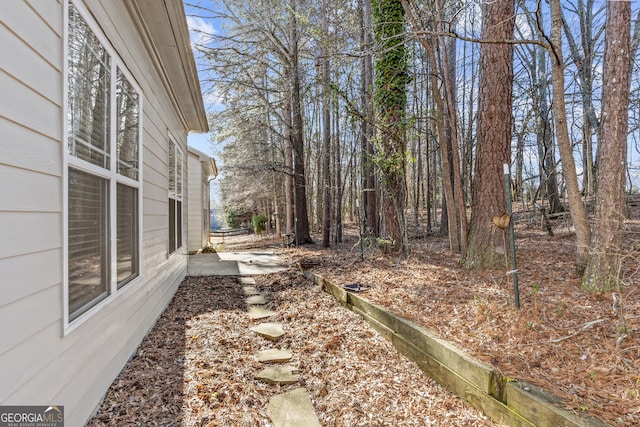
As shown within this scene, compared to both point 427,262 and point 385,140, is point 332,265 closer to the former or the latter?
point 427,262

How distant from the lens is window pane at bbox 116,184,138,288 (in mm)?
2674

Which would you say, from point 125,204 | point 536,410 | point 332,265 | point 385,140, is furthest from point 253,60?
point 536,410

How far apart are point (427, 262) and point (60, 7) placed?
5160 millimetres

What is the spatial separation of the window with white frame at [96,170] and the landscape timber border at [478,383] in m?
2.32

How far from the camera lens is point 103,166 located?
7.69 ft

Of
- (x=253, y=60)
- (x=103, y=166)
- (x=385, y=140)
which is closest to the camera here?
(x=103, y=166)

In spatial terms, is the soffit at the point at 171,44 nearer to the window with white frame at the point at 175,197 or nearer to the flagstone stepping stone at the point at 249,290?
the window with white frame at the point at 175,197

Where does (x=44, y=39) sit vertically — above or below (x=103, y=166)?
above

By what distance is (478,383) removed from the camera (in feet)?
7.19

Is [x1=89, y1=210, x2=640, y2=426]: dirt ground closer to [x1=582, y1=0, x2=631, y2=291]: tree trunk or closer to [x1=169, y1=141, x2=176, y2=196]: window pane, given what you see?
[x1=582, y1=0, x2=631, y2=291]: tree trunk

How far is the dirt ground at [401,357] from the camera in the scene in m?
2.08

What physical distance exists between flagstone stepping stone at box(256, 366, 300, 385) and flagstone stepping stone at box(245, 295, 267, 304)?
1950mm

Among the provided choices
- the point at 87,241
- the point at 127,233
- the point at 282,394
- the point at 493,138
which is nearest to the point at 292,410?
the point at 282,394

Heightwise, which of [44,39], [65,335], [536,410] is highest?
[44,39]
